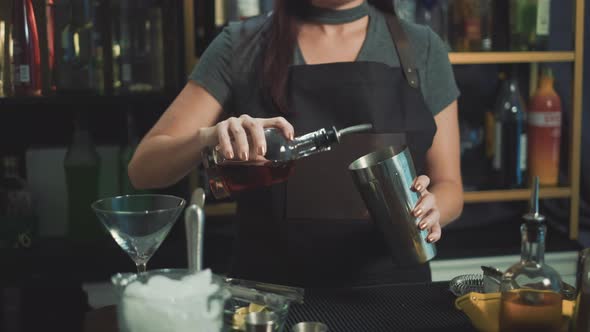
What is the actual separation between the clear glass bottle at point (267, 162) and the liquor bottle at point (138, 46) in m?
1.01

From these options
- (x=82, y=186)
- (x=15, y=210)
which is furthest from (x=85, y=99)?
(x=15, y=210)

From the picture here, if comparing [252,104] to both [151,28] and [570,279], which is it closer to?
[151,28]

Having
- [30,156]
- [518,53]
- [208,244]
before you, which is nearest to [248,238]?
[208,244]

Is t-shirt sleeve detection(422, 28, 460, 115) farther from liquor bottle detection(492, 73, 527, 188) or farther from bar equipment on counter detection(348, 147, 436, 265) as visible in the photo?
liquor bottle detection(492, 73, 527, 188)

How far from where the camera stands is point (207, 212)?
2215 millimetres

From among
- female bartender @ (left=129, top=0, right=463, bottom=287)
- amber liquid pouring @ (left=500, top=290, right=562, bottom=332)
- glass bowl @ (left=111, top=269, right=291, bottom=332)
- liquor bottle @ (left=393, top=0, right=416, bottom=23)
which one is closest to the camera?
glass bowl @ (left=111, top=269, right=291, bottom=332)

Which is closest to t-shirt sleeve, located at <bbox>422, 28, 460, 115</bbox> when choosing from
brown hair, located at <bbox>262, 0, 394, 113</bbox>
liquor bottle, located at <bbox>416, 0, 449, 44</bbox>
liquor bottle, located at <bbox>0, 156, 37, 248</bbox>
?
brown hair, located at <bbox>262, 0, 394, 113</bbox>

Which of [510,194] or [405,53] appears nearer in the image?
[405,53]

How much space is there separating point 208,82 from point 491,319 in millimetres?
849

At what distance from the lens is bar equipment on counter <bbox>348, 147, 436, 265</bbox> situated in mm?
1175

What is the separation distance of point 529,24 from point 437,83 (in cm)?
84

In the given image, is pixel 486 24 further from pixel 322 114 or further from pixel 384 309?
pixel 384 309

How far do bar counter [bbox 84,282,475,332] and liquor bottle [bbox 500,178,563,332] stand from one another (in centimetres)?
13

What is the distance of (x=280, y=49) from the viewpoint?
164cm
